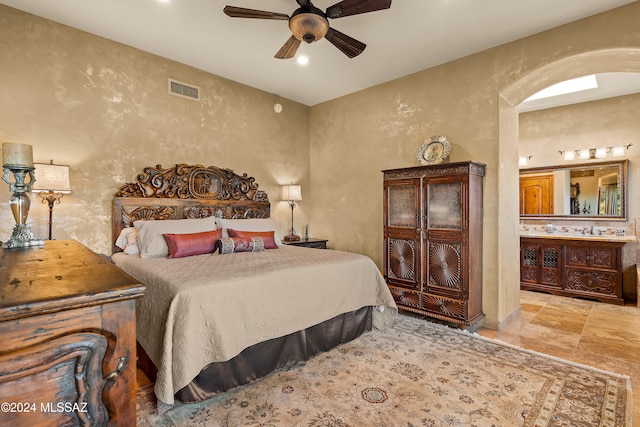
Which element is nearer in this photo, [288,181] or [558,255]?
[558,255]

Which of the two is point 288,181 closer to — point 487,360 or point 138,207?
point 138,207

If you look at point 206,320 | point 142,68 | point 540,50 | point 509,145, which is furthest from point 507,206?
point 142,68

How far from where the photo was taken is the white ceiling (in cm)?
278

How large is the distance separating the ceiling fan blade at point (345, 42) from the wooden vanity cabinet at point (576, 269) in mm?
3976

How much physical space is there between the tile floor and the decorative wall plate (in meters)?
1.98

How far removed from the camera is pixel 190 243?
3.16 m

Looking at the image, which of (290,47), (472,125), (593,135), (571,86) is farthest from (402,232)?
(593,135)

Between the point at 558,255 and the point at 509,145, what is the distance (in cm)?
218

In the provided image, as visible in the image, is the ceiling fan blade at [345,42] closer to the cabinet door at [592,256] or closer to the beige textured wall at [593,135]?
the beige textured wall at [593,135]

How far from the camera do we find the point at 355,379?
7.45 ft

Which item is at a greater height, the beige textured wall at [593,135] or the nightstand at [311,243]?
the beige textured wall at [593,135]

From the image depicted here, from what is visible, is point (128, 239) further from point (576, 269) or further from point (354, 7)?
point (576, 269)

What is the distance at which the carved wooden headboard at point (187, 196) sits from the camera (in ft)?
11.6

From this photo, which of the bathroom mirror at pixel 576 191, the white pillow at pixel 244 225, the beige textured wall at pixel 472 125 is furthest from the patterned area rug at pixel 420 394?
the bathroom mirror at pixel 576 191
